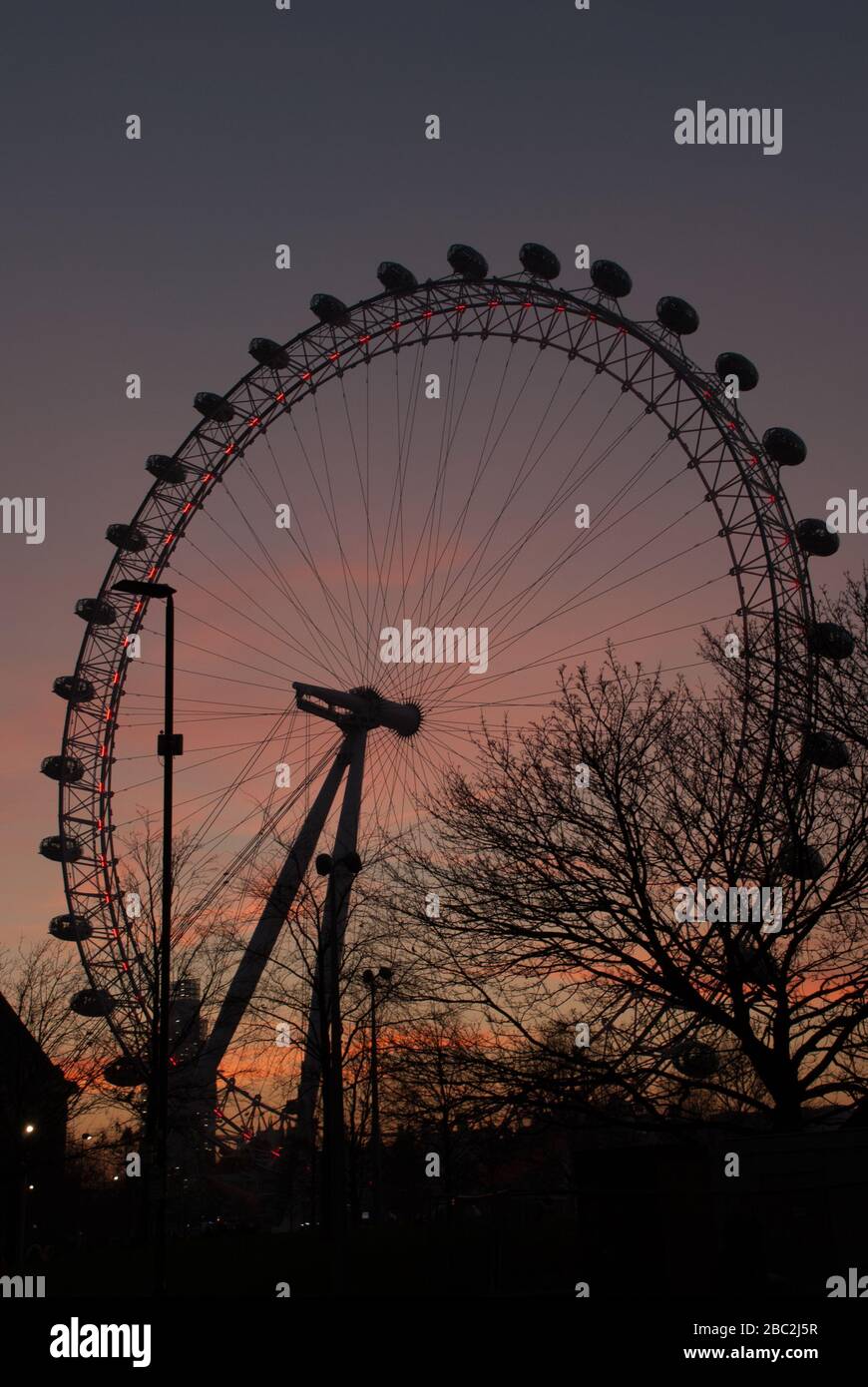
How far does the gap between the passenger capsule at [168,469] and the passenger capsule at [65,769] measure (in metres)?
9.71

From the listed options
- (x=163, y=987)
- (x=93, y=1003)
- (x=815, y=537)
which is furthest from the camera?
(x=93, y=1003)

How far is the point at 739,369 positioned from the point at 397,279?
1110 cm

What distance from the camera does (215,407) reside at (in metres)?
47.2

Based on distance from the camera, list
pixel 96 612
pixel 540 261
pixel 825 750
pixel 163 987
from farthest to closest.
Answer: pixel 96 612 < pixel 540 261 < pixel 163 987 < pixel 825 750

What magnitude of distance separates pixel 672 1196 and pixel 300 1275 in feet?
42.5

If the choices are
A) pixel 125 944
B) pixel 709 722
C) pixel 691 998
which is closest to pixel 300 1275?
pixel 691 998

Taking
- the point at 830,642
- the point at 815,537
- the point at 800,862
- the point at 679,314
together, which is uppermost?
the point at 679,314

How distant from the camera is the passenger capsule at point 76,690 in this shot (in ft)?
162

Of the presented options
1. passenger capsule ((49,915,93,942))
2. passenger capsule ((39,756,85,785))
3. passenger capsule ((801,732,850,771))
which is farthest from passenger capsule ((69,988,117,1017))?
passenger capsule ((801,732,850,771))

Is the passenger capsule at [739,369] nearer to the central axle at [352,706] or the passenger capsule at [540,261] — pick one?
the passenger capsule at [540,261]

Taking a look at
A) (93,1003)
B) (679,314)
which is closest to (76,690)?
(93,1003)

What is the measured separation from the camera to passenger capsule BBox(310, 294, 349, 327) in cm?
4478

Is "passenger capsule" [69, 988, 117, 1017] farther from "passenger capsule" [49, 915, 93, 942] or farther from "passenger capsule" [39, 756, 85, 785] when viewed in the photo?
"passenger capsule" [39, 756, 85, 785]

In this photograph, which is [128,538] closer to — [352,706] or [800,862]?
[352,706]
